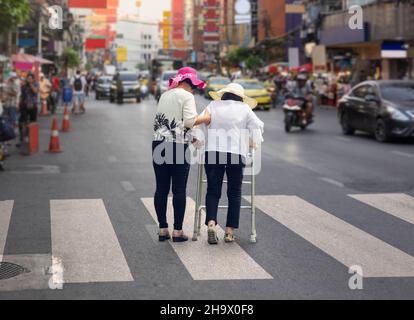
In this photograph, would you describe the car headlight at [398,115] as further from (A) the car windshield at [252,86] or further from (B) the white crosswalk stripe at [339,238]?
(A) the car windshield at [252,86]

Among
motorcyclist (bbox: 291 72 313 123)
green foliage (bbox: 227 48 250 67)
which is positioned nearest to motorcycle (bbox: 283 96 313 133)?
motorcyclist (bbox: 291 72 313 123)

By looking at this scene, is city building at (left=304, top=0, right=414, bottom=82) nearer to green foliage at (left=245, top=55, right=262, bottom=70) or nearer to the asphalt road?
green foliage at (left=245, top=55, right=262, bottom=70)

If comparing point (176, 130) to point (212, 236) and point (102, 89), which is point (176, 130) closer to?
point (212, 236)

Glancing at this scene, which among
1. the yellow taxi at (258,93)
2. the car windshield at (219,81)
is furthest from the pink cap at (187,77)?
the car windshield at (219,81)

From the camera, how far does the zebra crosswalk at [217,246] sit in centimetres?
743

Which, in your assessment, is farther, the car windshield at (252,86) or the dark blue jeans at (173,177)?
the car windshield at (252,86)

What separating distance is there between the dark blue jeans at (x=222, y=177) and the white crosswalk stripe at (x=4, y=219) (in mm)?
2055

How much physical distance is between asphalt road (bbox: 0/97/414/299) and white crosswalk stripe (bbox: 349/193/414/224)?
0.04 feet

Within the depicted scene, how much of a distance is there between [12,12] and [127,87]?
92.8 ft

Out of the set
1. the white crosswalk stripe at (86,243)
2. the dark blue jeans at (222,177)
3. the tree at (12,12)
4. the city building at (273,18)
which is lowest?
the white crosswalk stripe at (86,243)

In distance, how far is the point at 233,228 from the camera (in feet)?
28.9

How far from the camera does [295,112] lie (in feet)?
84.9

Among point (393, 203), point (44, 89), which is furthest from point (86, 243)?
point (44, 89)
